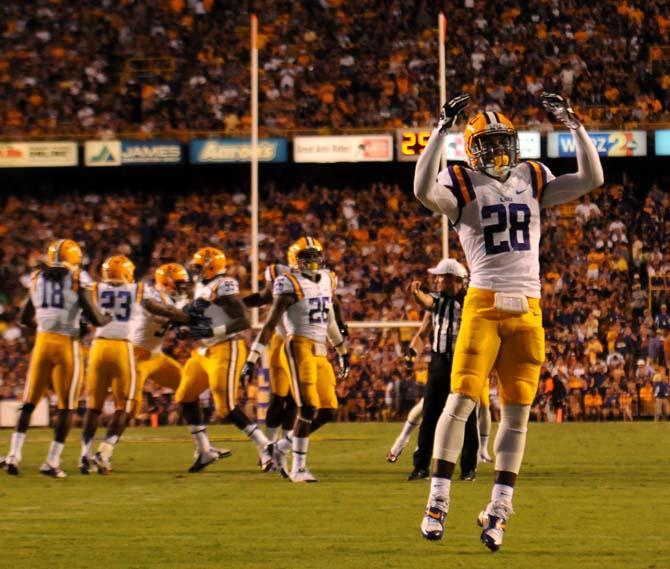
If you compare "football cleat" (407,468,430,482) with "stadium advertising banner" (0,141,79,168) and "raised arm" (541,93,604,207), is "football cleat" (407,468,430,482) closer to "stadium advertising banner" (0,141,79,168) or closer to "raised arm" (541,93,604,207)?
"raised arm" (541,93,604,207)

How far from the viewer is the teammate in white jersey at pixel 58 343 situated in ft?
36.2

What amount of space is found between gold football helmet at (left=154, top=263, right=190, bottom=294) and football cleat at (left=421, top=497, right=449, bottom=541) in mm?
6543

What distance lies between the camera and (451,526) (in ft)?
23.9

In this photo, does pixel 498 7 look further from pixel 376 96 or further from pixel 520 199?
pixel 520 199

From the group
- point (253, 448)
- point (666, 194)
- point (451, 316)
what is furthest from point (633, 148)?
point (451, 316)

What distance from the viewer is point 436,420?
10352 millimetres

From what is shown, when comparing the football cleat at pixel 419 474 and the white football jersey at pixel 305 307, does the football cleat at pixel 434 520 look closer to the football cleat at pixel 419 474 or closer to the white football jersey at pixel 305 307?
the football cleat at pixel 419 474

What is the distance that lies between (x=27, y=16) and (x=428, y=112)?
9.45 meters

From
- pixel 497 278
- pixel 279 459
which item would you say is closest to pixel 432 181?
pixel 497 278

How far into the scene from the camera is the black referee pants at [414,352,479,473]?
10234mm

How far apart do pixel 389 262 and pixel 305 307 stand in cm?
1336

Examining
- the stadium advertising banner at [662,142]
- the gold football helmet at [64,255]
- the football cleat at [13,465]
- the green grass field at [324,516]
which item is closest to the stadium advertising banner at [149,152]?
the stadium advertising banner at [662,142]

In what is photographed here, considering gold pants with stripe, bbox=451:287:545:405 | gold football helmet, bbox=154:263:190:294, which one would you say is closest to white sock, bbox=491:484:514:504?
gold pants with stripe, bbox=451:287:545:405

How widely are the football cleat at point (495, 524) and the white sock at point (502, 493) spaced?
0.6 inches
